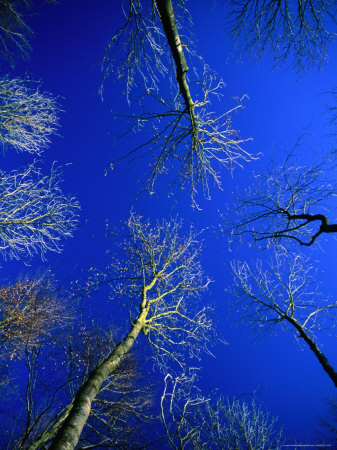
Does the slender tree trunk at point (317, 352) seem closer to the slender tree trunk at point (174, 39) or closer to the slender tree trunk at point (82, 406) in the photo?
the slender tree trunk at point (82, 406)

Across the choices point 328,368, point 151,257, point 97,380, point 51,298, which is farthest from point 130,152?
point 51,298

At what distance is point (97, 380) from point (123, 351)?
837 millimetres

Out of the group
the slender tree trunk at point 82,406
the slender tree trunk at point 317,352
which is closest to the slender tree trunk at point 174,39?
the slender tree trunk at point 82,406

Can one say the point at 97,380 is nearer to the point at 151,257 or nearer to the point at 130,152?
the point at 130,152

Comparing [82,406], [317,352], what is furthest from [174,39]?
[317,352]

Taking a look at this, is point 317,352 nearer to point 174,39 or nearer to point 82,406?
point 82,406

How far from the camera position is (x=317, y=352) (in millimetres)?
6316

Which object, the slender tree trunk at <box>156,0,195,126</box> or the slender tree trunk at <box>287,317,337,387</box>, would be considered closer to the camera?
the slender tree trunk at <box>156,0,195,126</box>

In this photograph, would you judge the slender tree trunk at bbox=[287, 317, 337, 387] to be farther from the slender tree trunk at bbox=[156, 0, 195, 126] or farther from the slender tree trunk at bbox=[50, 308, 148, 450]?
the slender tree trunk at bbox=[156, 0, 195, 126]

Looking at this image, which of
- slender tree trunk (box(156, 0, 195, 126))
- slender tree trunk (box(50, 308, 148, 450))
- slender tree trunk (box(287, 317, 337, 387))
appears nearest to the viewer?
slender tree trunk (box(50, 308, 148, 450))

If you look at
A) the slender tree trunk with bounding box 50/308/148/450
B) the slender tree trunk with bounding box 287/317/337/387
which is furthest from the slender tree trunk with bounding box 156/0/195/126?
the slender tree trunk with bounding box 287/317/337/387

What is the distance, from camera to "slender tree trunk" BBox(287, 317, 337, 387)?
578 centimetres

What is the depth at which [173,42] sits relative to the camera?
2.68 metres

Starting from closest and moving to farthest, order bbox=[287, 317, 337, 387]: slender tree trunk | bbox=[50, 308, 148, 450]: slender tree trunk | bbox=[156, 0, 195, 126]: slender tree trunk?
bbox=[50, 308, 148, 450]: slender tree trunk
bbox=[156, 0, 195, 126]: slender tree trunk
bbox=[287, 317, 337, 387]: slender tree trunk
